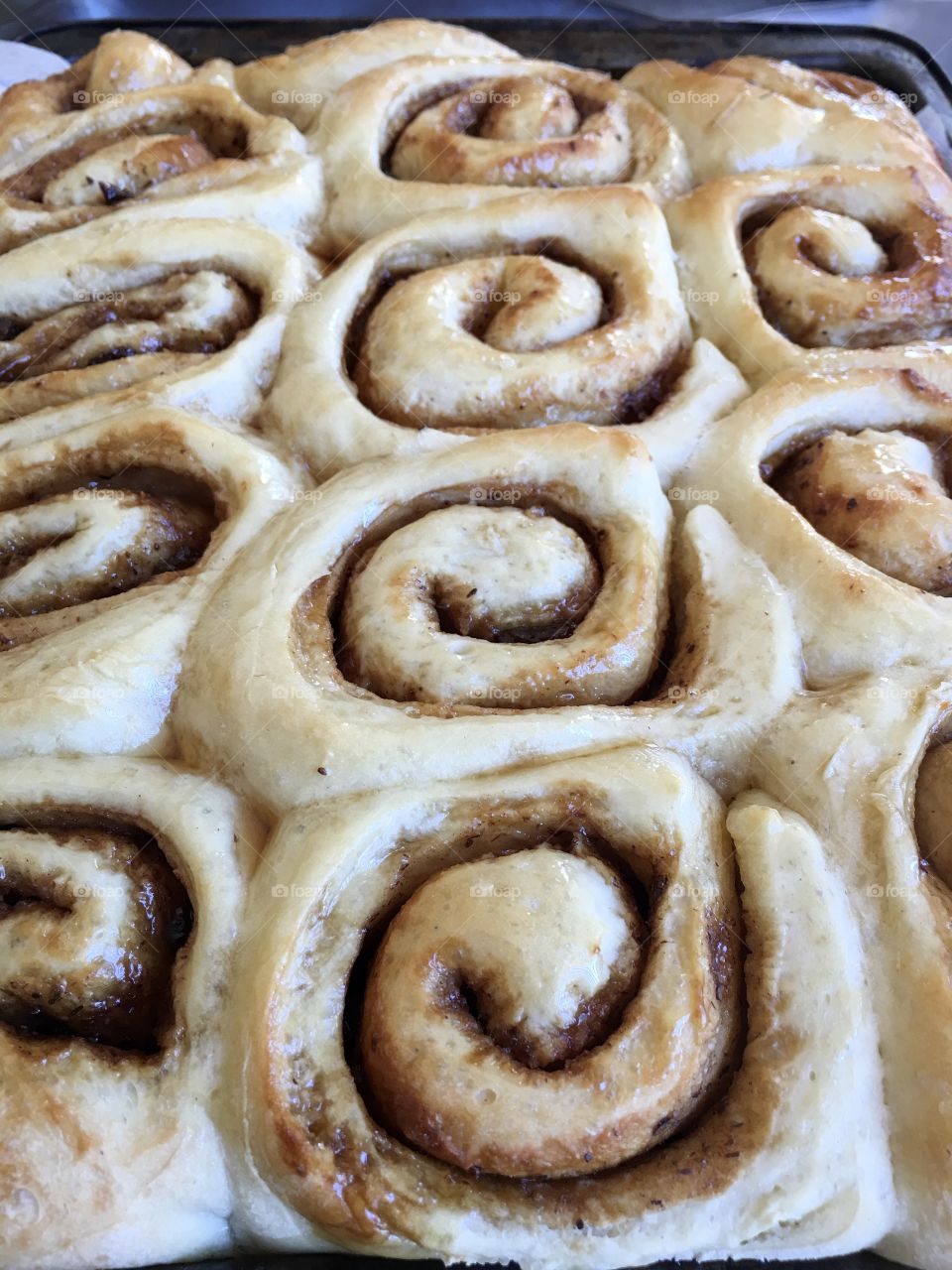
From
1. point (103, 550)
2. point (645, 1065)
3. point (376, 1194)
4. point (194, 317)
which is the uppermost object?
point (194, 317)

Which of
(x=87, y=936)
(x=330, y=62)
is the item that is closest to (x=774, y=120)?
(x=330, y=62)

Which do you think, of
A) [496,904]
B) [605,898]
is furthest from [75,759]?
[605,898]

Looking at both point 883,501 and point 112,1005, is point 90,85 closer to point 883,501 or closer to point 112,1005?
point 883,501

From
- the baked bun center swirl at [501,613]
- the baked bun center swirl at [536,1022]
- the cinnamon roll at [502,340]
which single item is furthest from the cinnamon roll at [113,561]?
the baked bun center swirl at [536,1022]

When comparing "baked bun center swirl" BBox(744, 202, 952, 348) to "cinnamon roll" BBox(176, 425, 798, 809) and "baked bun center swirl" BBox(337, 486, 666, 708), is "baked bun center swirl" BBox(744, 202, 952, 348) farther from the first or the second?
"baked bun center swirl" BBox(337, 486, 666, 708)

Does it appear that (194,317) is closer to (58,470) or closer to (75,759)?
(58,470)

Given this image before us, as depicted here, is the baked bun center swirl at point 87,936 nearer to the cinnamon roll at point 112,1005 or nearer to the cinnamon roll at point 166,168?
the cinnamon roll at point 112,1005

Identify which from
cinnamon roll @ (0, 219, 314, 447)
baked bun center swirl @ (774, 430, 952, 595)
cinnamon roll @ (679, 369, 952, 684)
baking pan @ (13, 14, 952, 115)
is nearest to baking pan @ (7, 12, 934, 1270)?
baking pan @ (13, 14, 952, 115)
